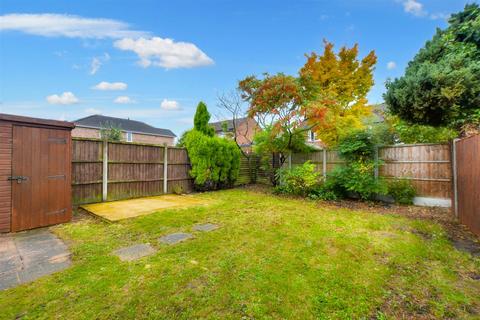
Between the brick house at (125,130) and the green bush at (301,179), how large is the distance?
1438 cm

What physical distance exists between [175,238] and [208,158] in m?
5.23

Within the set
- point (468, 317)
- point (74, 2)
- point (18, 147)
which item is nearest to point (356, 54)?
point (74, 2)

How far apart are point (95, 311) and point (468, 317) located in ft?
10.4

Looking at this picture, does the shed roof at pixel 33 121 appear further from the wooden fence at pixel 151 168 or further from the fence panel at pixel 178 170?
the fence panel at pixel 178 170

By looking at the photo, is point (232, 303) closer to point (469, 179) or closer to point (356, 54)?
point (469, 179)

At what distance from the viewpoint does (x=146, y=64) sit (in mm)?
9664

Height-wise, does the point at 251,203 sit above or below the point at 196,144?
below

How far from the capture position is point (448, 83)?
17.7ft

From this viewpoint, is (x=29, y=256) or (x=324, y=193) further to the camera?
(x=324, y=193)

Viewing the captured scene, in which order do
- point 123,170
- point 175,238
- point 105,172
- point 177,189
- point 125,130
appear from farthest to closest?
1. point 125,130
2. point 177,189
3. point 123,170
4. point 105,172
5. point 175,238

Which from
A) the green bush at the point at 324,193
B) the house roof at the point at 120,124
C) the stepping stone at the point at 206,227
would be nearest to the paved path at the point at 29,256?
the stepping stone at the point at 206,227

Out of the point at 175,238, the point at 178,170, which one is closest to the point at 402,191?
the point at 175,238

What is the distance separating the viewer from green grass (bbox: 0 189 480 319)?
6.29 feet

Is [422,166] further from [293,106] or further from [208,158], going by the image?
[208,158]
